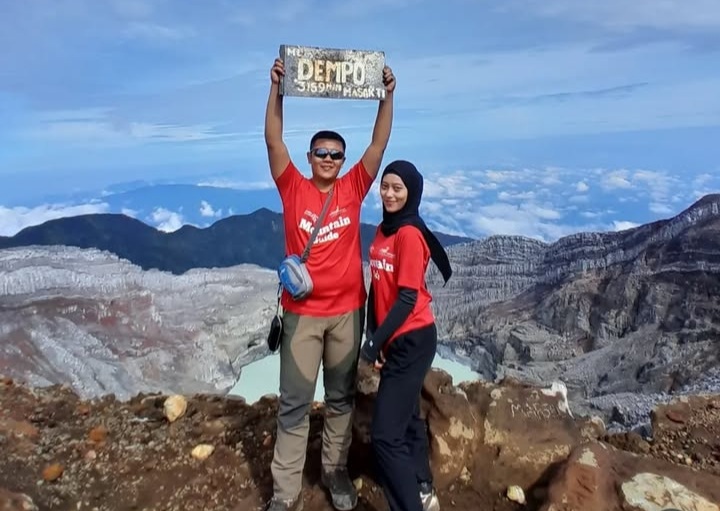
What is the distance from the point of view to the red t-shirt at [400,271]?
4.43m

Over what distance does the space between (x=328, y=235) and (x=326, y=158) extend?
0.56m

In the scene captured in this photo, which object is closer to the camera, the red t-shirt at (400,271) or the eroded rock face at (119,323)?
the red t-shirt at (400,271)

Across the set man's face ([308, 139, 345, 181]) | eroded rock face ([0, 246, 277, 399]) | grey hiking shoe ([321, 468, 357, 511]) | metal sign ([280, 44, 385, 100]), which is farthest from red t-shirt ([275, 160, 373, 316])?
eroded rock face ([0, 246, 277, 399])

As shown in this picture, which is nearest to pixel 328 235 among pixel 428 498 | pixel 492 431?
pixel 428 498

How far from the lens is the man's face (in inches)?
188

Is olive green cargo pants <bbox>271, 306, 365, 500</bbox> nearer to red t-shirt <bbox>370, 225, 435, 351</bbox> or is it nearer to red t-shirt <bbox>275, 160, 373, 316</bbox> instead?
red t-shirt <bbox>275, 160, 373, 316</bbox>

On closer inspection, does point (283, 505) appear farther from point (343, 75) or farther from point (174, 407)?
point (343, 75)

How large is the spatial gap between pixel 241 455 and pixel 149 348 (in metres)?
7.89

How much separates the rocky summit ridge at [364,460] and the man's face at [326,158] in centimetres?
220

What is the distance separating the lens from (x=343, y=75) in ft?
16.5

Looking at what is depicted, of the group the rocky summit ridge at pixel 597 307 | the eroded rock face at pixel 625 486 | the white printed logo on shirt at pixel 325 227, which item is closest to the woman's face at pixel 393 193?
the white printed logo on shirt at pixel 325 227

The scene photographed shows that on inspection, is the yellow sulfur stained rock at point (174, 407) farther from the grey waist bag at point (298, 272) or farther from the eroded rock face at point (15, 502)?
the grey waist bag at point (298, 272)

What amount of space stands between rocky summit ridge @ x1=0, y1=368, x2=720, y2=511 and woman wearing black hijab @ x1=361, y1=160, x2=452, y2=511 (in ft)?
2.99

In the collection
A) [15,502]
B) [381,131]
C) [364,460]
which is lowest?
[364,460]
